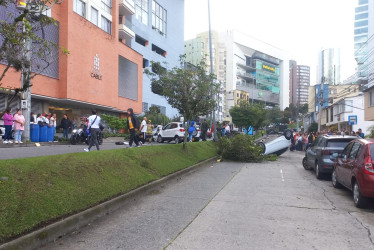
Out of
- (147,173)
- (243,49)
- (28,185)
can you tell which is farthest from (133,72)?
(243,49)

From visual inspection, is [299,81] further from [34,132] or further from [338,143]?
[338,143]

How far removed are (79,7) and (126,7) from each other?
31.2ft

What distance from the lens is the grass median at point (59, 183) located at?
4.43 meters

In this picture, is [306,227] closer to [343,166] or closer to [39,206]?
[343,166]

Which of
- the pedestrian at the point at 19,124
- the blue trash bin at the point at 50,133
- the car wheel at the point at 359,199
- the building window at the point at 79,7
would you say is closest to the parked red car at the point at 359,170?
the car wheel at the point at 359,199

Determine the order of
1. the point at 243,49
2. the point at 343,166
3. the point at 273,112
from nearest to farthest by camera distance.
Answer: the point at 343,166 < the point at 273,112 < the point at 243,49

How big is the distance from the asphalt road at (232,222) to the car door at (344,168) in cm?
42

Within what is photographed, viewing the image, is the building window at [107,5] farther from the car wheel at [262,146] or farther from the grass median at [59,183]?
the grass median at [59,183]

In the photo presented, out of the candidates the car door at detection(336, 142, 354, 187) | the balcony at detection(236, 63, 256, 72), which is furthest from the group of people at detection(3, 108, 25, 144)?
the balcony at detection(236, 63, 256, 72)

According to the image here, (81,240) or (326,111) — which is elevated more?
(326,111)

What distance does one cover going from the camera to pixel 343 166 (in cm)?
826

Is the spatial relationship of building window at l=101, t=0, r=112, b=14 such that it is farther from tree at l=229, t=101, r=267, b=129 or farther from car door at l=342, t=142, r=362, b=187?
car door at l=342, t=142, r=362, b=187

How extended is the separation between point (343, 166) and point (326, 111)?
2077 inches

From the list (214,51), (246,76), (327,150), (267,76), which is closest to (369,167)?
(327,150)
